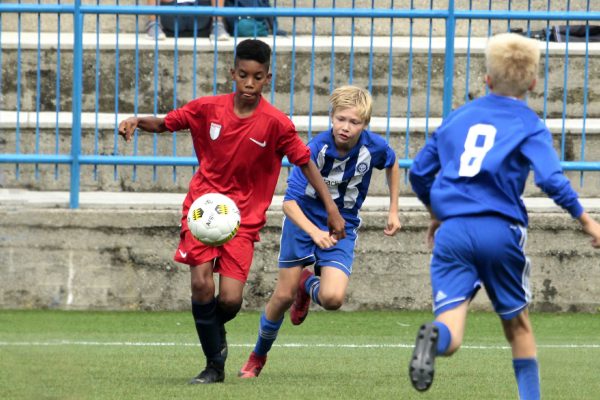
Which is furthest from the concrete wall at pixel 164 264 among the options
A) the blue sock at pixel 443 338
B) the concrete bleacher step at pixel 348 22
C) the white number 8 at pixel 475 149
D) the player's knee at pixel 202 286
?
the blue sock at pixel 443 338

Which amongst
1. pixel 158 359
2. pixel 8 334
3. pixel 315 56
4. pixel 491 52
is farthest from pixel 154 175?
pixel 8 334

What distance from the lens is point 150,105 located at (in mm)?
10773

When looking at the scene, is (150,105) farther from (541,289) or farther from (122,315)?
(541,289)

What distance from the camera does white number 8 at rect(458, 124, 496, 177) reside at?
15.3 ft

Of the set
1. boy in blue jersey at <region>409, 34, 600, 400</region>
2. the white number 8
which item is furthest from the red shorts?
the white number 8

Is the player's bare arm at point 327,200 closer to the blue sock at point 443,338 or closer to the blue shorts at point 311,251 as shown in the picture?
the blue shorts at point 311,251

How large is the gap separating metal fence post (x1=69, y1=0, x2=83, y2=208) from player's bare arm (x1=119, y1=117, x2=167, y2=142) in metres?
3.06

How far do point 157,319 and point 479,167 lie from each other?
16.2 feet

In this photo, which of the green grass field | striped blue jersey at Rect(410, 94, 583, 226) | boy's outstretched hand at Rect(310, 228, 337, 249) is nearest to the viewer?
striped blue jersey at Rect(410, 94, 583, 226)

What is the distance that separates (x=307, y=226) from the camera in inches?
255

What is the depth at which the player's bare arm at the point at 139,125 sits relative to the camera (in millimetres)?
6225

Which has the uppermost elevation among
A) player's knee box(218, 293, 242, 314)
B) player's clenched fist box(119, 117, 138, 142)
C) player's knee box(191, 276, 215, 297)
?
player's clenched fist box(119, 117, 138, 142)

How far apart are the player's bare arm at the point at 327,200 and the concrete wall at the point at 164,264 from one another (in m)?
3.00

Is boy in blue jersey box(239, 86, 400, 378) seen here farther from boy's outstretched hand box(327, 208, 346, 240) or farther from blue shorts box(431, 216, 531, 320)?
blue shorts box(431, 216, 531, 320)
